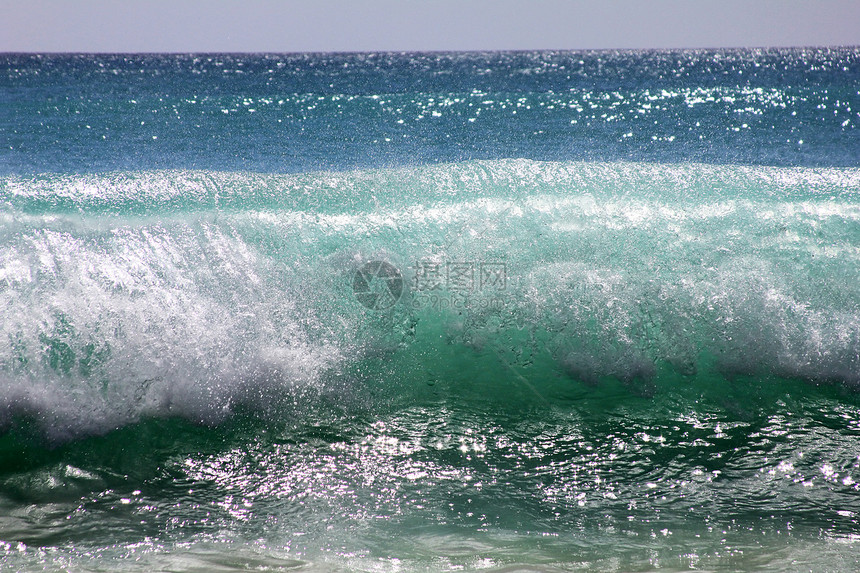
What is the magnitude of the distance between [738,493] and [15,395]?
240 cm

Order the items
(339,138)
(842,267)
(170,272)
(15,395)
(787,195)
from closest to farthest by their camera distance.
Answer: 1. (15,395)
2. (170,272)
3. (842,267)
4. (787,195)
5. (339,138)

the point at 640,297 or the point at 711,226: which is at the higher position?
the point at 711,226

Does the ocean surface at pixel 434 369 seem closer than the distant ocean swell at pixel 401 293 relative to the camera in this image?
Yes

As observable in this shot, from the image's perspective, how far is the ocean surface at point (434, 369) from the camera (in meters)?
1.67

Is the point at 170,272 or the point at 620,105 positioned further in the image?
the point at 620,105

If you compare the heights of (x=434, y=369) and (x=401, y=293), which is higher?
(x=401, y=293)

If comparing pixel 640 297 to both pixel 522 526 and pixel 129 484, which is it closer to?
pixel 522 526

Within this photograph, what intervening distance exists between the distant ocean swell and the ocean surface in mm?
10

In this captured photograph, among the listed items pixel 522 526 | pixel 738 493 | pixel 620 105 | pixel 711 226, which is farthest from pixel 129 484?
pixel 620 105

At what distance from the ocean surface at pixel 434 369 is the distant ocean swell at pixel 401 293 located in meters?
0.01

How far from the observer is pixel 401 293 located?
8.41 feet

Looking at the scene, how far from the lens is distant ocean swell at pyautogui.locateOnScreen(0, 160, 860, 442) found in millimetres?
2158

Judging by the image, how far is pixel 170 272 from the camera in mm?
2385

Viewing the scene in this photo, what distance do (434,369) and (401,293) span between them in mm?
383
